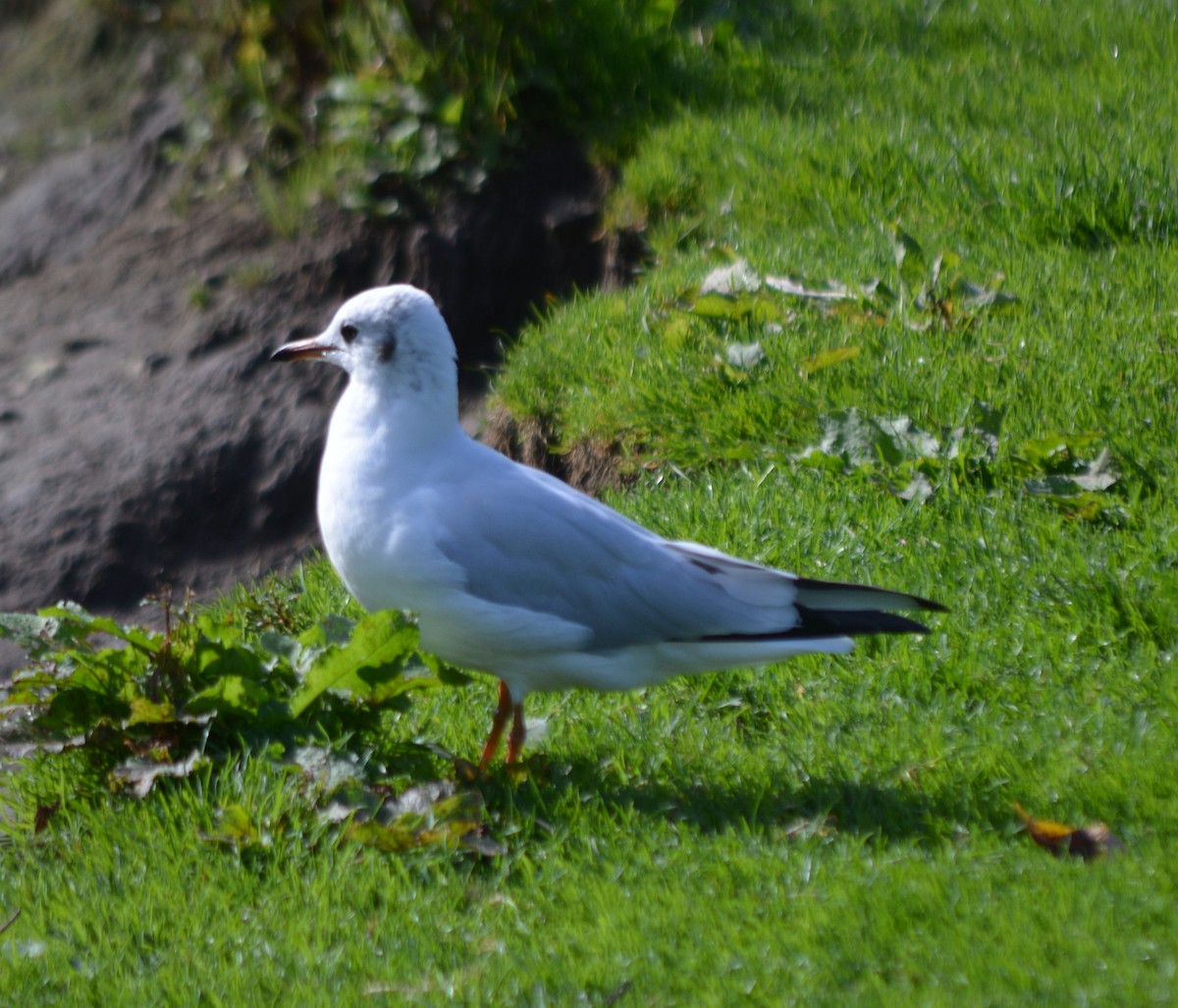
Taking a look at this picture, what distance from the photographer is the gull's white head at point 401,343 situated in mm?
3258

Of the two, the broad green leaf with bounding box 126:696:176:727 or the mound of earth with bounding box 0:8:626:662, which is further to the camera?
the mound of earth with bounding box 0:8:626:662

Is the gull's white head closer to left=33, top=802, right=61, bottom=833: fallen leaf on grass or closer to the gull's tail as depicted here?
the gull's tail

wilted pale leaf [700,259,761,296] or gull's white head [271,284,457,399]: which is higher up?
gull's white head [271,284,457,399]

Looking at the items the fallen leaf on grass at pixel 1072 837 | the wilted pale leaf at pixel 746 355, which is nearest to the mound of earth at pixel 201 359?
the wilted pale leaf at pixel 746 355

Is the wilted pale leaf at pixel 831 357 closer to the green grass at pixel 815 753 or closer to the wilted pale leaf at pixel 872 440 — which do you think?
the green grass at pixel 815 753

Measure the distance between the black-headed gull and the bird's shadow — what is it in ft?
0.50

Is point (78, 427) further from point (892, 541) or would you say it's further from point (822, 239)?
point (892, 541)

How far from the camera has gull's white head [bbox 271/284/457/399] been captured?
326 cm

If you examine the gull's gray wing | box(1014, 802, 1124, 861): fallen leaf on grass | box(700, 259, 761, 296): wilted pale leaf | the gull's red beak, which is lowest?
box(1014, 802, 1124, 861): fallen leaf on grass

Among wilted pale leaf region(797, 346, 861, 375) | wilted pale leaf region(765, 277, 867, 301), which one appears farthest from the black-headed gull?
wilted pale leaf region(765, 277, 867, 301)

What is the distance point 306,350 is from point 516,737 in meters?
1.13

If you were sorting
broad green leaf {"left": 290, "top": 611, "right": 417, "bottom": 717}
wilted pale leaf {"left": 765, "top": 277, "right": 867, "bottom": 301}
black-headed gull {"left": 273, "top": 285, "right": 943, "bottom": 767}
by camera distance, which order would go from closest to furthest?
broad green leaf {"left": 290, "top": 611, "right": 417, "bottom": 717} → black-headed gull {"left": 273, "top": 285, "right": 943, "bottom": 767} → wilted pale leaf {"left": 765, "top": 277, "right": 867, "bottom": 301}

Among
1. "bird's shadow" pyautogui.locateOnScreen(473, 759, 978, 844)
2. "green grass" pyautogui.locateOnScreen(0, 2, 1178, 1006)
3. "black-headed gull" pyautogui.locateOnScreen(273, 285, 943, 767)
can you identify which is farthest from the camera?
"black-headed gull" pyautogui.locateOnScreen(273, 285, 943, 767)

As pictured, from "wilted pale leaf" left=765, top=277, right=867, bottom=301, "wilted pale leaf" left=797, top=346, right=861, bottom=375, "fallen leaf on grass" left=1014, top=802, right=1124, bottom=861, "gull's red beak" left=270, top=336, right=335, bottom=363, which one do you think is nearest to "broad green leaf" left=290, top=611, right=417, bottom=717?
"gull's red beak" left=270, top=336, right=335, bottom=363
